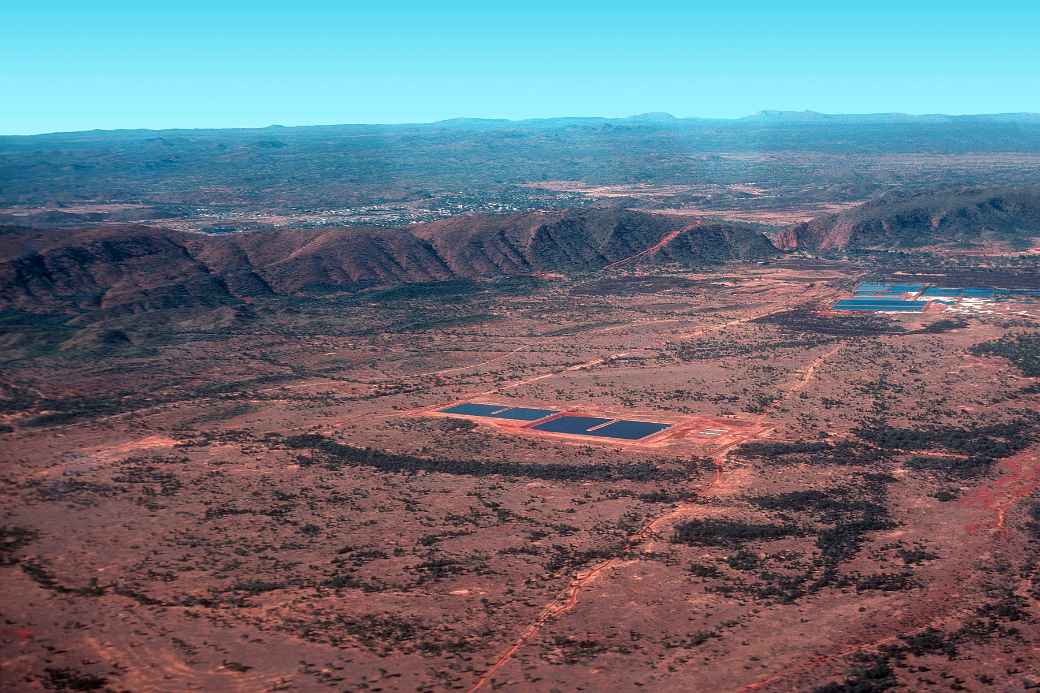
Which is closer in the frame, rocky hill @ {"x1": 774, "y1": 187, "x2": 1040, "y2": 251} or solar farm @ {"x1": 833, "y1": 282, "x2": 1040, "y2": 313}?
solar farm @ {"x1": 833, "y1": 282, "x2": 1040, "y2": 313}

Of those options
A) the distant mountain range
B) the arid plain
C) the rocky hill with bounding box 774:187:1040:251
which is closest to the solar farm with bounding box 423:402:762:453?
the arid plain

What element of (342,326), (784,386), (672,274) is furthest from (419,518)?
(672,274)

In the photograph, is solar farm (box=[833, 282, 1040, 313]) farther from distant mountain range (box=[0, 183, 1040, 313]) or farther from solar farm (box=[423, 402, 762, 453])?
solar farm (box=[423, 402, 762, 453])

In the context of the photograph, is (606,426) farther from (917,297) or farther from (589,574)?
(917,297)

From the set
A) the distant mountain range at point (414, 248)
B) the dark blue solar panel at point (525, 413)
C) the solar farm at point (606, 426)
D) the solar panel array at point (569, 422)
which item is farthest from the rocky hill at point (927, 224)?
the solar panel array at point (569, 422)

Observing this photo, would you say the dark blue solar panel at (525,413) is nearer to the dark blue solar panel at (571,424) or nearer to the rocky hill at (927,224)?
the dark blue solar panel at (571,424)

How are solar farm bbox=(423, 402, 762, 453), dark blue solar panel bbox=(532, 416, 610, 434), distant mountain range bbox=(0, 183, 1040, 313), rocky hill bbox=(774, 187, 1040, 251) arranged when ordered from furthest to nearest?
rocky hill bbox=(774, 187, 1040, 251) < distant mountain range bbox=(0, 183, 1040, 313) < dark blue solar panel bbox=(532, 416, 610, 434) < solar farm bbox=(423, 402, 762, 453)
